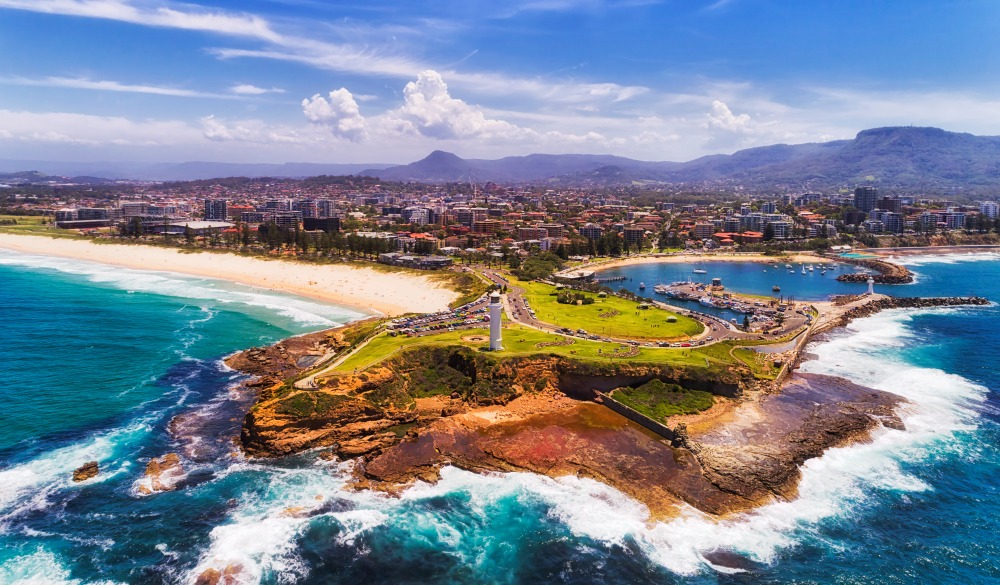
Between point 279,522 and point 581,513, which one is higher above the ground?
point 279,522

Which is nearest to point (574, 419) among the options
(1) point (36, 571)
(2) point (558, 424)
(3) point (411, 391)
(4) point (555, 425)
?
(2) point (558, 424)

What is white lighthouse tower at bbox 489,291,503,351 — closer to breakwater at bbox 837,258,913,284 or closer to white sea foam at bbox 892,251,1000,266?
breakwater at bbox 837,258,913,284

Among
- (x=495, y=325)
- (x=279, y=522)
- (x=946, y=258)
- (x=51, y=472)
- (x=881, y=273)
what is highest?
(x=946, y=258)

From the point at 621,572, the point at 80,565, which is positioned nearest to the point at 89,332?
the point at 80,565

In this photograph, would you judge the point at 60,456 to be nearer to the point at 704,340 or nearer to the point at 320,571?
the point at 320,571

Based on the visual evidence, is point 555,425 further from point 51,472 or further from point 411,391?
point 51,472

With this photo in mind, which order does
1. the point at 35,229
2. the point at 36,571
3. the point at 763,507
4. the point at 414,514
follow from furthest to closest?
the point at 35,229
the point at 763,507
the point at 414,514
the point at 36,571

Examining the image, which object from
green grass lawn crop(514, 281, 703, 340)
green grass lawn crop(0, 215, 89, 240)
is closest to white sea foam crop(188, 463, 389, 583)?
green grass lawn crop(514, 281, 703, 340)

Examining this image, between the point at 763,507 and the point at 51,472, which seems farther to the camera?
the point at 51,472

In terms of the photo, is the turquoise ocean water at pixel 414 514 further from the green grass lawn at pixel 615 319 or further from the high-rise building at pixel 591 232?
the high-rise building at pixel 591 232
